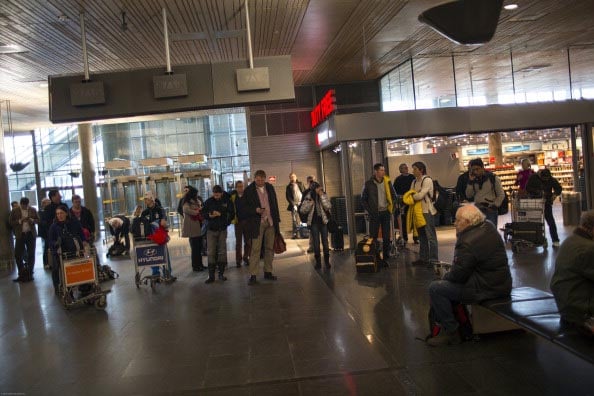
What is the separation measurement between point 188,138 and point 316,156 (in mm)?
12027

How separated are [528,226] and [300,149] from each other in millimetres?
7876

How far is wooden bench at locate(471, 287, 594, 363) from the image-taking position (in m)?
3.73

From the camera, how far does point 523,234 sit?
35.5ft

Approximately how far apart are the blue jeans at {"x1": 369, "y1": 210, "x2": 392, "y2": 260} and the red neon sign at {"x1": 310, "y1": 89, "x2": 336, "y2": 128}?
3.61 metres

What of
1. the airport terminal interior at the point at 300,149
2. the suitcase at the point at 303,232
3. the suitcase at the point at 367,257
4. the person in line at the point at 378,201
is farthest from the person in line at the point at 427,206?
the suitcase at the point at 303,232

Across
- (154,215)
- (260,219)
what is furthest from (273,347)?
(154,215)

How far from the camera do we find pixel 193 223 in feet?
35.9

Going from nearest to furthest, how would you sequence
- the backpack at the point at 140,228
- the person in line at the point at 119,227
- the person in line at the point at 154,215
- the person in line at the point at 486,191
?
the person in line at the point at 486,191, the backpack at the point at 140,228, the person in line at the point at 154,215, the person in line at the point at 119,227

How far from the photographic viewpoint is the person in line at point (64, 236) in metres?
8.28

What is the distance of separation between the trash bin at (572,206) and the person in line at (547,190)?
312 centimetres

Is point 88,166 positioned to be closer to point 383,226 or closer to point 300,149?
point 300,149

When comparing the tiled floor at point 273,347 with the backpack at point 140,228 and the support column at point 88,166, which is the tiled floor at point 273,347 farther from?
the support column at point 88,166

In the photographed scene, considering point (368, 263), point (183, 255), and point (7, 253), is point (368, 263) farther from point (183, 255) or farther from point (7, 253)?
point (7, 253)

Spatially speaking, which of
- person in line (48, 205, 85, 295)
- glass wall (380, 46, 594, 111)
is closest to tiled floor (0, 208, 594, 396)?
person in line (48, 205, 85, 295)
